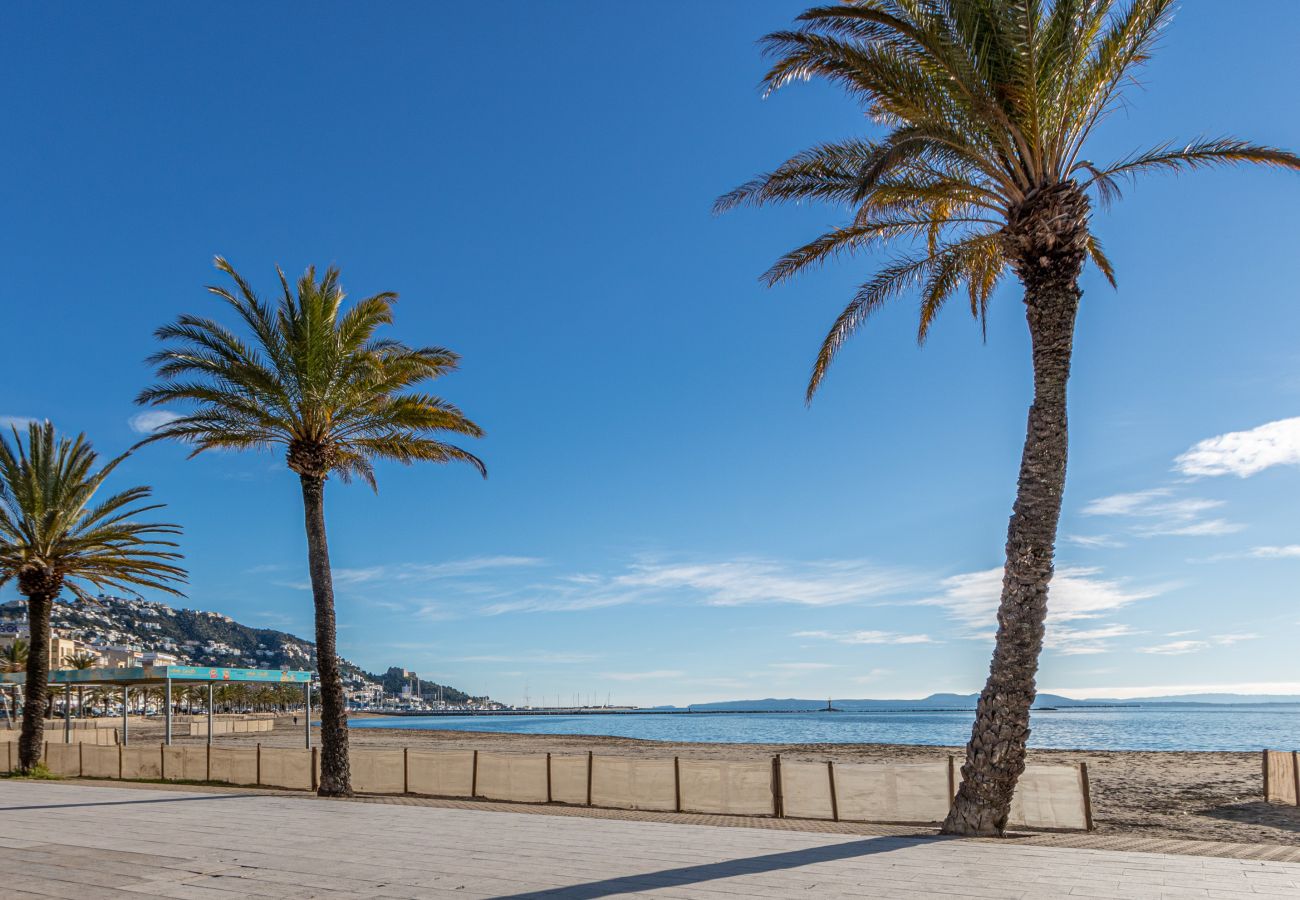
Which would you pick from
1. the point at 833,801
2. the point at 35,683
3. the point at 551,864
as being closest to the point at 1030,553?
the point at 833,801

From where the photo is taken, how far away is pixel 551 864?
10.0 m

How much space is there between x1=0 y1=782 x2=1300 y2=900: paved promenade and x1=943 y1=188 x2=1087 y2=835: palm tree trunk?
0.98 m

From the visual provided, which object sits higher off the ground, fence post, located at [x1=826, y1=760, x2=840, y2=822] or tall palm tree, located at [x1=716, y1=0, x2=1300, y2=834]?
tall palm tree, located at [x1=716, y1=0, x2=1300, y2=834]

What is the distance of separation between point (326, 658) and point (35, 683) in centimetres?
1339

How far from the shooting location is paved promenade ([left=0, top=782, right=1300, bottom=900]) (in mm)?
8445

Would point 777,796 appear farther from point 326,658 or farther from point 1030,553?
point 326,658

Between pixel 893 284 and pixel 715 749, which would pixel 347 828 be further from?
pixel 715 749

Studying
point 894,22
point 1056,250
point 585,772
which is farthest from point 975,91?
point 585,772

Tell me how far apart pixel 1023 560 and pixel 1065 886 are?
4842 mm

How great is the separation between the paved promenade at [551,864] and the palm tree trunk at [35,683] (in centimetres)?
1597

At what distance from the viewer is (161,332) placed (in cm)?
2139

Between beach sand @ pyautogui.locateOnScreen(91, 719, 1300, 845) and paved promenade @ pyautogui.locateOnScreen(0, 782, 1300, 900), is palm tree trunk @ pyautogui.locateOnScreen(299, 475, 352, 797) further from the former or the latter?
beach sand @ pyautogui.locateOnScreen(91, 719, 1300, 845)

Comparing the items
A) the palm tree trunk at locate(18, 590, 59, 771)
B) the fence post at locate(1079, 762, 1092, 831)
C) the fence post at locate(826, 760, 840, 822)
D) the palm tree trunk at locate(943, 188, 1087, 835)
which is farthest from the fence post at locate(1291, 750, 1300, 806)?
the palm tree trunk at locate(18, 590, 59, 771)

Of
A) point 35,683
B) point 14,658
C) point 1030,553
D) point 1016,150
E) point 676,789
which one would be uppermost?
point 1016,150
